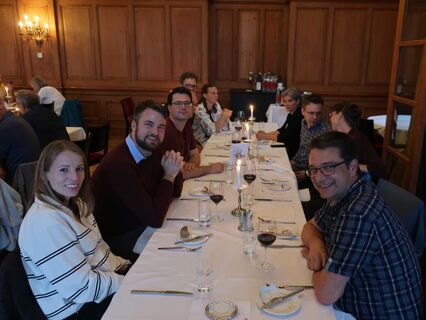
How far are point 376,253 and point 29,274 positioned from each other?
1.29m

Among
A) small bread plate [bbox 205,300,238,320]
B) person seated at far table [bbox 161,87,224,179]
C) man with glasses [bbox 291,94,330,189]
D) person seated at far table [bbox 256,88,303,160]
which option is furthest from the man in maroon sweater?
person seated at far table [bbox 256,88,303,160]

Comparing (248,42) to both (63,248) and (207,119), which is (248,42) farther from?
(63,248)

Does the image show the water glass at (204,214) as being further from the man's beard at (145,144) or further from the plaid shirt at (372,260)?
the plaid shirt at (372,260)

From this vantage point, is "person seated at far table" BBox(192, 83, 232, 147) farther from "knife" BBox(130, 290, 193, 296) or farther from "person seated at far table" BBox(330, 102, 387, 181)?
"knife" BBox(130, 290, 193, 296)

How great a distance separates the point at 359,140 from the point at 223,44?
503 cm

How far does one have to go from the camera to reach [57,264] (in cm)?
144

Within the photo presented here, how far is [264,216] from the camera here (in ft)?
6.76

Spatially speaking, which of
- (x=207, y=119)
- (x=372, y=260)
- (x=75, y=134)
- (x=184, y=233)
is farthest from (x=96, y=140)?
(x=372, y=260)

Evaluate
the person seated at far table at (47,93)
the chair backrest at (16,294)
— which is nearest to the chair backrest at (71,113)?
the person seated at far table at (47,93)

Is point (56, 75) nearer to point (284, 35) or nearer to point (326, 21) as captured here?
point (284, 35)

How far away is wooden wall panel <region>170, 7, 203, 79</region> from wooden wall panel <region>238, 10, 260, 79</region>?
2.61ft

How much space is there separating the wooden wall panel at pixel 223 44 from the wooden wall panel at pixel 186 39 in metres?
0.41

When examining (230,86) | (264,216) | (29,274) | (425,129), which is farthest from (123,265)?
(230,86)

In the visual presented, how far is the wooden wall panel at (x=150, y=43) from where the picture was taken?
7102 mm
